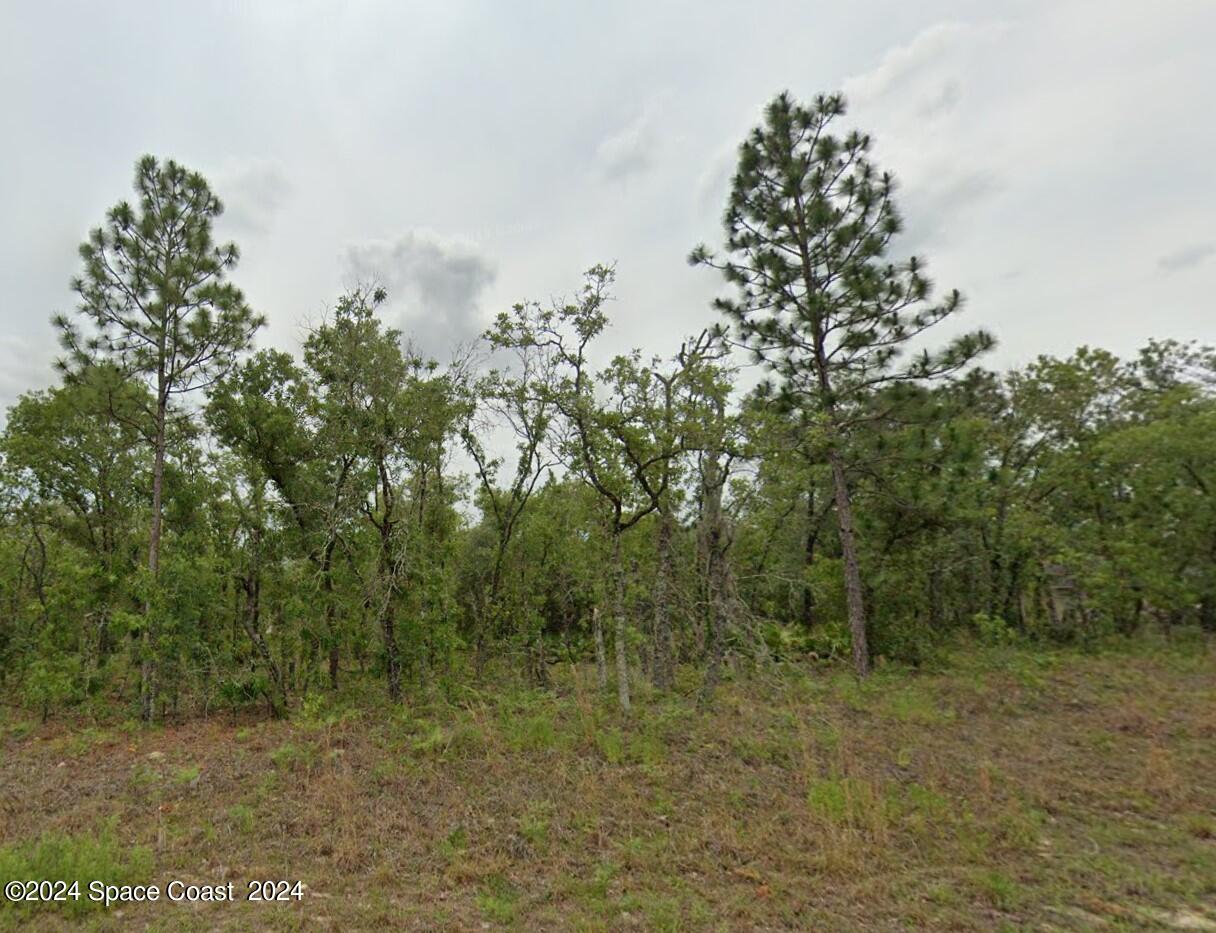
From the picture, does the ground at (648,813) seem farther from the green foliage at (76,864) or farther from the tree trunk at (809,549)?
the tree trunk at (809,549)

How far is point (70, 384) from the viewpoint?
29.9ft

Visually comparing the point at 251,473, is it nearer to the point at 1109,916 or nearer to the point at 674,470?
the point at 674,470

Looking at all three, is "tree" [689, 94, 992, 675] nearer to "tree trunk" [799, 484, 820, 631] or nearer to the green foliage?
"tree trunk" [799, 484, 820, 631]

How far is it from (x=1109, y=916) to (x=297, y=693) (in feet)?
34.0

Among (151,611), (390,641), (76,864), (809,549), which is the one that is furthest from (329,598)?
(809,549)

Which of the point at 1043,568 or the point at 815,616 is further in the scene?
the point at 815,616

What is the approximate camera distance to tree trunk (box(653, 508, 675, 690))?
884 cm

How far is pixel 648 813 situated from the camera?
5.34 metres

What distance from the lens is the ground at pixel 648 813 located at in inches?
154

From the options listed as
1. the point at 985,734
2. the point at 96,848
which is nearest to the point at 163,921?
the point at 96,848

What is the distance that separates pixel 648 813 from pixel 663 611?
4.14m

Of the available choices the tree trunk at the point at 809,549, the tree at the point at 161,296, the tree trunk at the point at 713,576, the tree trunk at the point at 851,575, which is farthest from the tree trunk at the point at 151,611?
the tree trunk at the point at 809,549

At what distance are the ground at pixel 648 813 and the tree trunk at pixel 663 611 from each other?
1.08 meters

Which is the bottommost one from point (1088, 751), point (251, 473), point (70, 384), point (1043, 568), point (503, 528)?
point (1088, 751)
